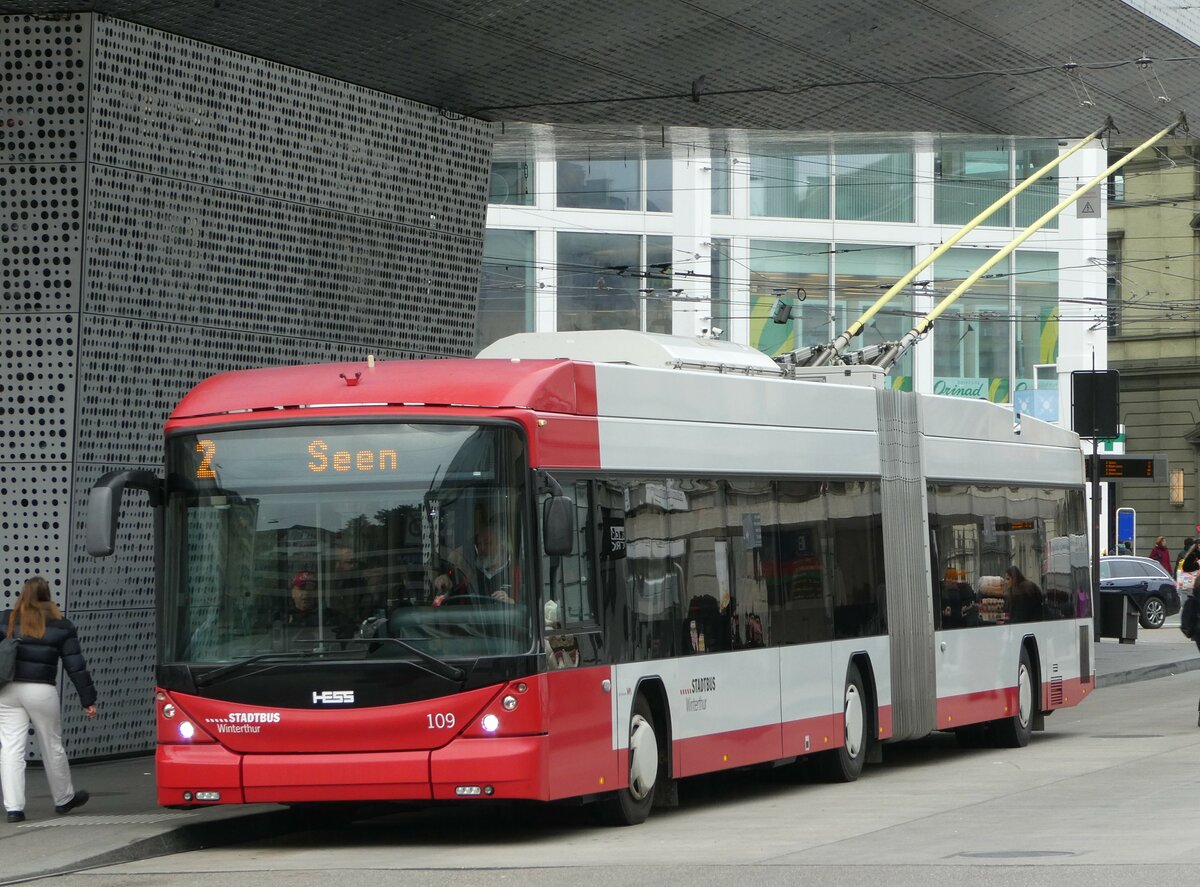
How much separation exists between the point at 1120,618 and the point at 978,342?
42.7ft

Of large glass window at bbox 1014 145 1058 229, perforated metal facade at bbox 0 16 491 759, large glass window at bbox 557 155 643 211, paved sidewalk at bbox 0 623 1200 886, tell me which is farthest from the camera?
large glass window at bbox 1014 145 1058 229

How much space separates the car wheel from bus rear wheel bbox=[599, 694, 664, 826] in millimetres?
31739

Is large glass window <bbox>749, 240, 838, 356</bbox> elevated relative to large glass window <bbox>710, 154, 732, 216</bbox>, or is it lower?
lower

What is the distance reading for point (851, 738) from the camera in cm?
1541

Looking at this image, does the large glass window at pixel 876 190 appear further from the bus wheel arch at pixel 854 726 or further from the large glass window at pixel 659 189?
the bus wheel arch at pixel 854 726

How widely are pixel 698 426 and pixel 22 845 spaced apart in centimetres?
476

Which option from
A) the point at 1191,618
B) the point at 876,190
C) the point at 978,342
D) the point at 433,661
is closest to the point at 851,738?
the point at 433,661

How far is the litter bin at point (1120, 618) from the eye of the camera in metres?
34.2

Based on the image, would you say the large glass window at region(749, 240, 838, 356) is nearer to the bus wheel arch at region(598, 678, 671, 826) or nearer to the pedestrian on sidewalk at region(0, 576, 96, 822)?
the bus wheel arch at region(598, 678, 671, 826)

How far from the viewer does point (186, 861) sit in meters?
11.4

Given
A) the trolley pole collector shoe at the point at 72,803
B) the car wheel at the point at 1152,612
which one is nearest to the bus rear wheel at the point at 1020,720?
the trolley pole collector shoe at the point at 72,803

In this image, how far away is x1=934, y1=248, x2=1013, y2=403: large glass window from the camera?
4603 cm

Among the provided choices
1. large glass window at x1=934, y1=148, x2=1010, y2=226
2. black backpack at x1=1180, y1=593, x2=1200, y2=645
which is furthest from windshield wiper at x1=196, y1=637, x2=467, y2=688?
large glass window at x1=934, y1=148, x2=1010, y2=226

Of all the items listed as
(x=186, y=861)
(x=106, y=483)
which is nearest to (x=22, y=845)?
(x=186, y=861)
